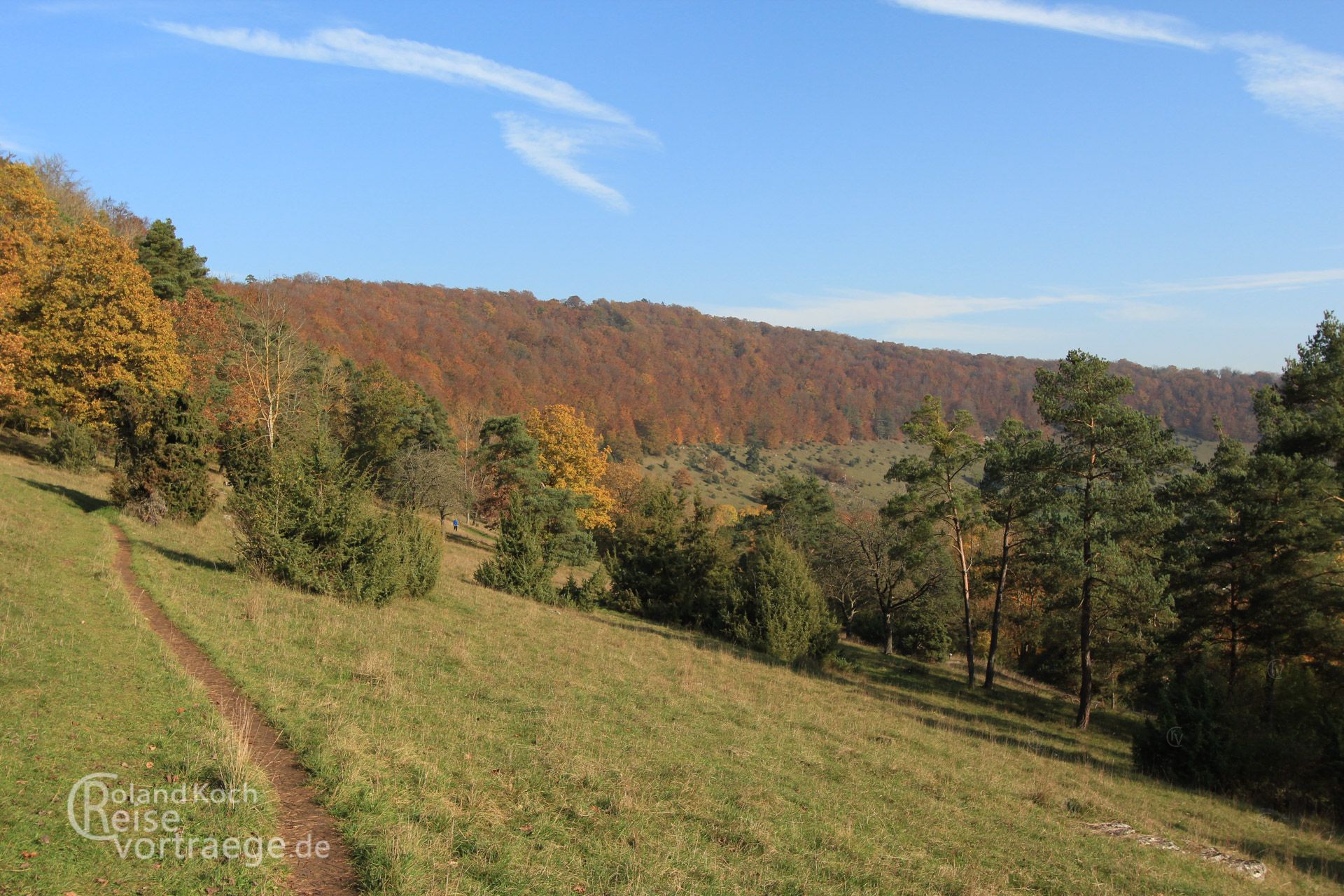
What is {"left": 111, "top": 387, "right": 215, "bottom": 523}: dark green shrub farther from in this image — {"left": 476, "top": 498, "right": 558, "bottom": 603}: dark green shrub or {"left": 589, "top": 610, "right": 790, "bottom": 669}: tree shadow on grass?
{"left": 589, "top": 610, "right": 790, "bottom": 669}: tree shadow on grass

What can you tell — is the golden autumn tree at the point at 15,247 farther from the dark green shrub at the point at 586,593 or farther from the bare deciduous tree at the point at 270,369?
the dark green shrub at the point at 586,593

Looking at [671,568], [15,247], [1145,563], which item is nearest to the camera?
[1145,563]

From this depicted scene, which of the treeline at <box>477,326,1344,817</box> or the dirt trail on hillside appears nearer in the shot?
the dirt trail on hillside

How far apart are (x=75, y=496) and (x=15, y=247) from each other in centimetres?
1296

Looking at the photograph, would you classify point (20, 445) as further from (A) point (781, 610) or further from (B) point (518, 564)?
(A) point (781, 610)

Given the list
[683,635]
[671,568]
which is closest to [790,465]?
[671,568]

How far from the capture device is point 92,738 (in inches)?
262

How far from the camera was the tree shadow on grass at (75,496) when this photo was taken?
21.5 metres

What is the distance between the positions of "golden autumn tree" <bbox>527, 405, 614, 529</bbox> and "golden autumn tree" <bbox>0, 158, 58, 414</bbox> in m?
30.7

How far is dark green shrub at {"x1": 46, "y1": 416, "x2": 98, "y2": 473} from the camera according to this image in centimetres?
2852

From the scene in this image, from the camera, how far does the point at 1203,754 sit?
18.7 m

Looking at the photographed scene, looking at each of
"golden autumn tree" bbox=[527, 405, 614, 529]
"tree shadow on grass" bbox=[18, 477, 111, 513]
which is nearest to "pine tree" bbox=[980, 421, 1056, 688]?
"tree shadow on grass" bbox=[18, 477, 111, 513]

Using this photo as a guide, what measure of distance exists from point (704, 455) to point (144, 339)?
110737 mm

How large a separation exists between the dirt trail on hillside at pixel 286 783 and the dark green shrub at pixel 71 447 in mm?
22878
